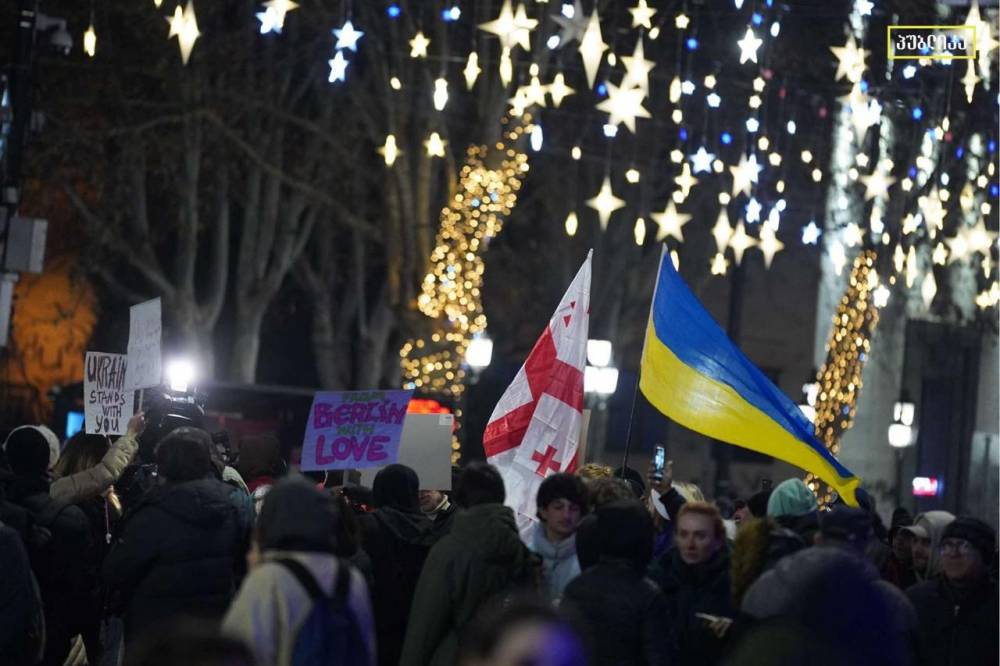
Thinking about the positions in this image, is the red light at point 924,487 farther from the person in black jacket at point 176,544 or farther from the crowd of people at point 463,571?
the person in black jacket at point 176,544

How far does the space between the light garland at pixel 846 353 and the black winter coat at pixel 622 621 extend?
18.4 metres

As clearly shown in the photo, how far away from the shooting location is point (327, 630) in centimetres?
550

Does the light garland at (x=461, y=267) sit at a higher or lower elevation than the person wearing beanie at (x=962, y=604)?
higher

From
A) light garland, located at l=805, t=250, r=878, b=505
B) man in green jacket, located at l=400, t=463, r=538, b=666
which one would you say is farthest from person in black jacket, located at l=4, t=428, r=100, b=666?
light garland, located at l=805, t=250, r=878, b=505

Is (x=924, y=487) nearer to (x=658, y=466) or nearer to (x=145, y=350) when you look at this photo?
(x=658, y=466)

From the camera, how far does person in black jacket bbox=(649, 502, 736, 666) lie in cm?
724

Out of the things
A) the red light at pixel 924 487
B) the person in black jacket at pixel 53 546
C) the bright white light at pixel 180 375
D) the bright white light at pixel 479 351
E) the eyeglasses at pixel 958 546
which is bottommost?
the red light at pixel 924 487

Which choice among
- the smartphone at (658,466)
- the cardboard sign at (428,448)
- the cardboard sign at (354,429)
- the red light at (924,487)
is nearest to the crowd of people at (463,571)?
the smartphone at (658,466)

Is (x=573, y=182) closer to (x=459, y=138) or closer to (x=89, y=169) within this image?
(x=459, y=138)

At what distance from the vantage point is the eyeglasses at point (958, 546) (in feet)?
25.6

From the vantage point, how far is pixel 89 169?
3144 cm

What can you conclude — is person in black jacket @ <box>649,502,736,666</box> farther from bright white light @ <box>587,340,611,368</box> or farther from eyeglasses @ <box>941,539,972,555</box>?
bright white light @ <box>587,340,611,368</box>

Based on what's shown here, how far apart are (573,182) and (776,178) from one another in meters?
3.59

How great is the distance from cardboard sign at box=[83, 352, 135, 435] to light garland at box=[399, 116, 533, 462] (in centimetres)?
1301
